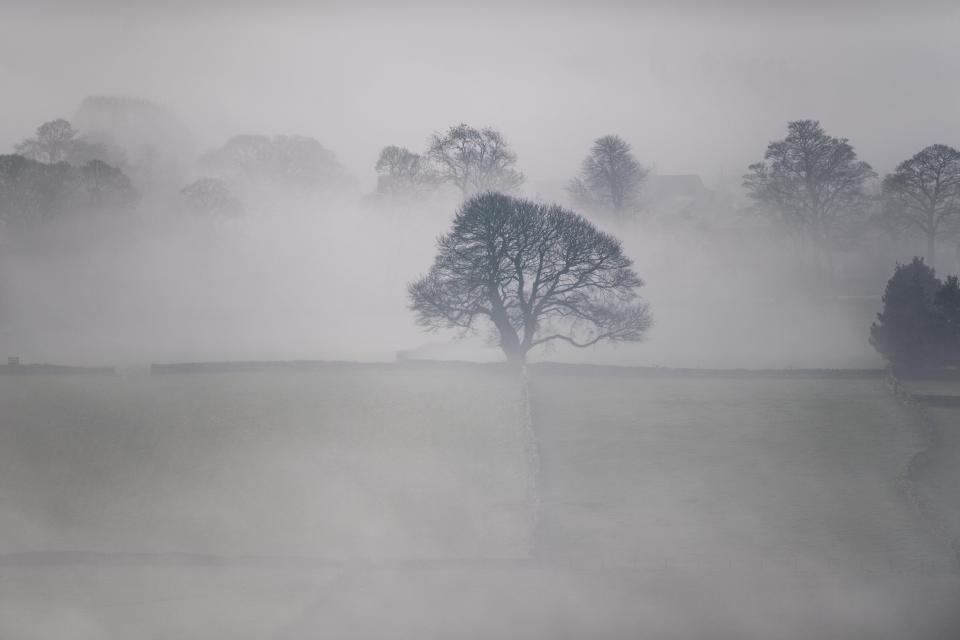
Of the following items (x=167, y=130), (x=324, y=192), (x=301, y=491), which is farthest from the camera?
(x=167, y=130)

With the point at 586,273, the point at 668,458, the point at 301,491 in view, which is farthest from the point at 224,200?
the point at 668,458

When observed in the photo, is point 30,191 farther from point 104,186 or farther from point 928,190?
point 928,190

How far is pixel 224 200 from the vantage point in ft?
213

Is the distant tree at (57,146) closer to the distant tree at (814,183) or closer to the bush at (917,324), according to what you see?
the distant tree at (814,183)

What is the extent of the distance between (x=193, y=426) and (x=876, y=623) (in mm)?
23495

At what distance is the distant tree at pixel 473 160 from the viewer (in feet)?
184

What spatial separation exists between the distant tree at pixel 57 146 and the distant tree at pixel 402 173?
26.1 meters

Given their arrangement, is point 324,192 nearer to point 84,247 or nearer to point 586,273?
point 84,247

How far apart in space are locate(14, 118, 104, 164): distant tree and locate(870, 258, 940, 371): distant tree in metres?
59.6

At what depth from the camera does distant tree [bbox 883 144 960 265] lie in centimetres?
5853

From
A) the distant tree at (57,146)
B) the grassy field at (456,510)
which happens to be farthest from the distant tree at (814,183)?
the distant tree at (57,146)

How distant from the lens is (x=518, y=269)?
41.7 m

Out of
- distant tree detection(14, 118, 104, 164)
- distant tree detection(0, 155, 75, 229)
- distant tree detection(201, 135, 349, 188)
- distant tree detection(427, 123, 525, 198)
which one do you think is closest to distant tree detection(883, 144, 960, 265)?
distant tree detection(427, 123, 525, 198)

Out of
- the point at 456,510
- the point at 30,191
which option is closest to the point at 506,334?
the point at 456,510
